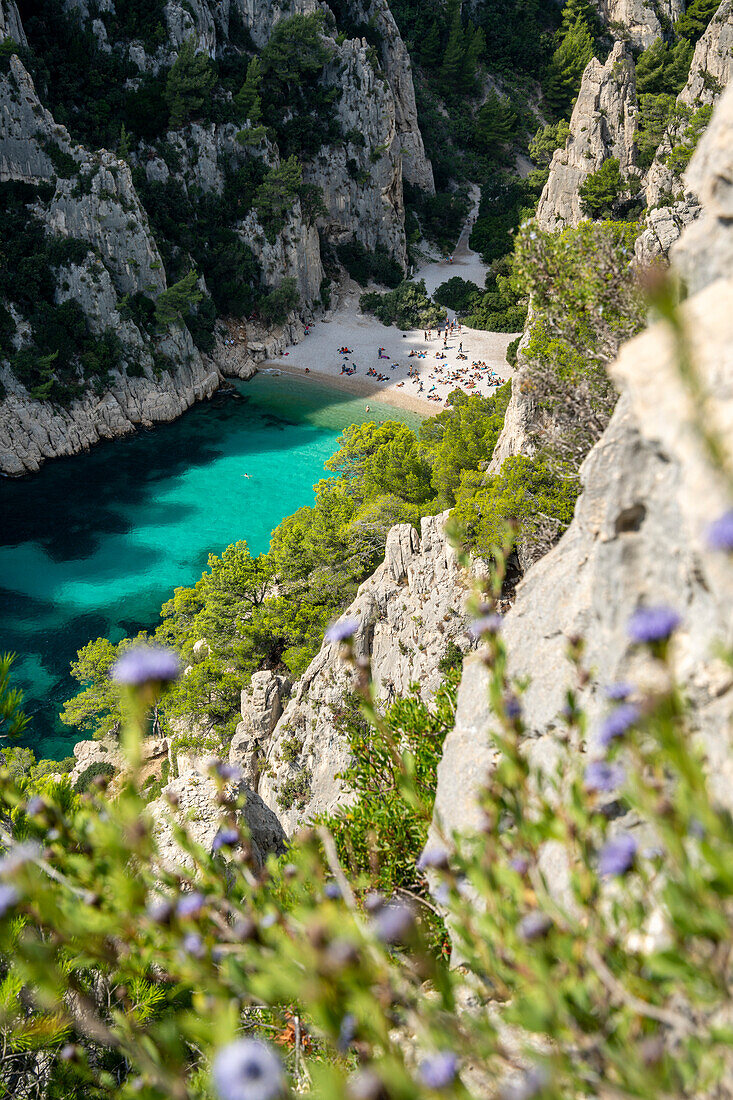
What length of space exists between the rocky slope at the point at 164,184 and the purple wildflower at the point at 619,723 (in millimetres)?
39711

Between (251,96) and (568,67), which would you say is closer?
(251,96)

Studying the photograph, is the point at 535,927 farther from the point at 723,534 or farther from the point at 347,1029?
the point at 723,534

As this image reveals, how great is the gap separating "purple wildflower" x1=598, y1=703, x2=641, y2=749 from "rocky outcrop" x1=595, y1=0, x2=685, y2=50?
81920mm

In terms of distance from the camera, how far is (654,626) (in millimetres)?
2234

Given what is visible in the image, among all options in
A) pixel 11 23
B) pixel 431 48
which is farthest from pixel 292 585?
pixel 431 48

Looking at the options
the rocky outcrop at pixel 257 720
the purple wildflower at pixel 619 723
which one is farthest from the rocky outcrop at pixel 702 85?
the purple wildflower at pixel 619 723

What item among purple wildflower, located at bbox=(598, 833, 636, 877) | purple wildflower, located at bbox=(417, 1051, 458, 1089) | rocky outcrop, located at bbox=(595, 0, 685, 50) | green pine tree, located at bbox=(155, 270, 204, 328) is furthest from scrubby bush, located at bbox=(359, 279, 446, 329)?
purple wildflower, located at bbox=(417, 1051, 458, 1089)

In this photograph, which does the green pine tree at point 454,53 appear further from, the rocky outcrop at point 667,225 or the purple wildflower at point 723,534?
the purple wildflower at point 723,534

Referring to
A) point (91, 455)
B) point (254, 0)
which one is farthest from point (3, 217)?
point (254, 0)

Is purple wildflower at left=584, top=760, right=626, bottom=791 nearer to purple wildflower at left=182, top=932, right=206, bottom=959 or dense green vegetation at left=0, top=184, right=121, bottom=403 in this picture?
purple wildflower at left=182, top=932, right=206, bottom=959

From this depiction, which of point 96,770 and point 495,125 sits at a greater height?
point 495,125

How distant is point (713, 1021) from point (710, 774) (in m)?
0.99

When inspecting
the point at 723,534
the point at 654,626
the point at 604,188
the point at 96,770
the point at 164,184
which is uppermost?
the point at 164,184

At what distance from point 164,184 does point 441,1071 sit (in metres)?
54.7
